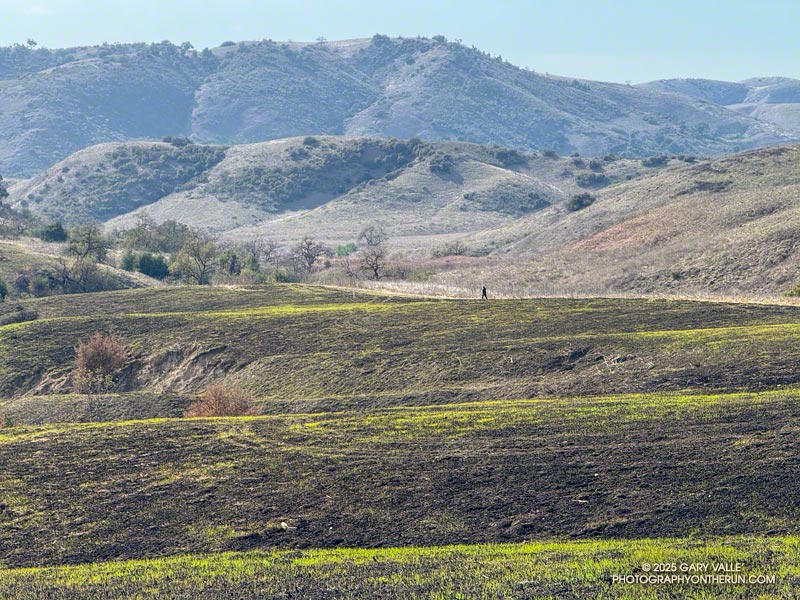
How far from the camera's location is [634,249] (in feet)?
321

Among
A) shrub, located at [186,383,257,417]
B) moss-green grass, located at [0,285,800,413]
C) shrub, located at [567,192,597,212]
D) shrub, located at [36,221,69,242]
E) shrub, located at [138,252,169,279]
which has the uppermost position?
shrub, located at [567,192,597,212]

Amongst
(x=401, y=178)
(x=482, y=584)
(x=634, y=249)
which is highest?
(x=401, y=178)

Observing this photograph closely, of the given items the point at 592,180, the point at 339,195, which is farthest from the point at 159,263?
the point at 592,180

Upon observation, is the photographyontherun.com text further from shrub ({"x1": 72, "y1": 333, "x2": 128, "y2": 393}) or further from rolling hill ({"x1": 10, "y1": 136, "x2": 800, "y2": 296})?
rolling hill ({"x1": 10, "y1": 136, "x2": 800, "y2": 296})

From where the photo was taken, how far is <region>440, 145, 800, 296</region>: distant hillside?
80.5m

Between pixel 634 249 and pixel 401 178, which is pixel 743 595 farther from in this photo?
pixel 401 178

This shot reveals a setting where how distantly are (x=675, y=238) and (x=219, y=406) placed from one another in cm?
6266

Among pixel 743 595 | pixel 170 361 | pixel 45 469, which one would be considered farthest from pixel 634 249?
pixel 743 595

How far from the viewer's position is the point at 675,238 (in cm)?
9706

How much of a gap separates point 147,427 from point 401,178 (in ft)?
503

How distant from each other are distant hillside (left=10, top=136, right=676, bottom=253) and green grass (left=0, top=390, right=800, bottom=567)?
4653 inches

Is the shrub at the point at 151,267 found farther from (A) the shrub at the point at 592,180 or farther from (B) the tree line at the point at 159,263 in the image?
(A) the shrub at the point at 592,180

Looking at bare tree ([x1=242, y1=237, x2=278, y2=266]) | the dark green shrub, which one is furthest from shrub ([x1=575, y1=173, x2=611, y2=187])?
bare tree ([x1=242, y1=237, x2=278, y2=266])

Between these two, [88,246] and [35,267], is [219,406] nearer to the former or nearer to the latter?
[35,267]
